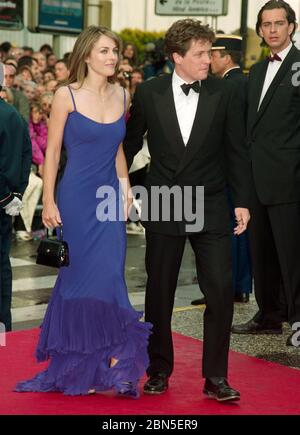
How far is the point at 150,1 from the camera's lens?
144 feet

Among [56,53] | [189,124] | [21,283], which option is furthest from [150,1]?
[189,124]

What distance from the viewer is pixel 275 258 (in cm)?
773

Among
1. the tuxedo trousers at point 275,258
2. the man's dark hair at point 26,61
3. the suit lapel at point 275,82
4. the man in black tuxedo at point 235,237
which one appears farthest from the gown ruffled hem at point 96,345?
the man's dark hair at point 26,61

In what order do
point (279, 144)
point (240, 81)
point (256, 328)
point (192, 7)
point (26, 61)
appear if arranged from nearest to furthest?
point (279, 144) → point (256, 328) → point (240, 81) → point (192, 7) → point (26, 61)

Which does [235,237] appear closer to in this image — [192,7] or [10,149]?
[10,149]

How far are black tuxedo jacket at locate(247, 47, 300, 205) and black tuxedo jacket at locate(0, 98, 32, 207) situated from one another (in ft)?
5.46

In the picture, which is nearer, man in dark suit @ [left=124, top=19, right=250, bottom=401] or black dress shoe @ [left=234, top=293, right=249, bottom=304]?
man in dark suit @ [left=124, top=19, right=250, bottom=401]

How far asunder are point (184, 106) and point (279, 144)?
1.64 m

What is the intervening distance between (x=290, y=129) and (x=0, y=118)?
79.7 inches

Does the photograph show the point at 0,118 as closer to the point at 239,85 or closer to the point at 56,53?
the point at 239,85

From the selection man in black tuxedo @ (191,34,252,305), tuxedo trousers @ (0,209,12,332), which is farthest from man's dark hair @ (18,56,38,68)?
tuxedo trousers @ (0,209,12,332)

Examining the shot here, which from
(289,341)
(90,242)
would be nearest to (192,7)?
(289,341)

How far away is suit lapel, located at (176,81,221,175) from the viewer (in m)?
5.79

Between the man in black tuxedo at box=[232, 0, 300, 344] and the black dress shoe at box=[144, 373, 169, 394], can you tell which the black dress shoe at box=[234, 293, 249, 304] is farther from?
the black dress shoe at box=[144, 373, 169, 394]
